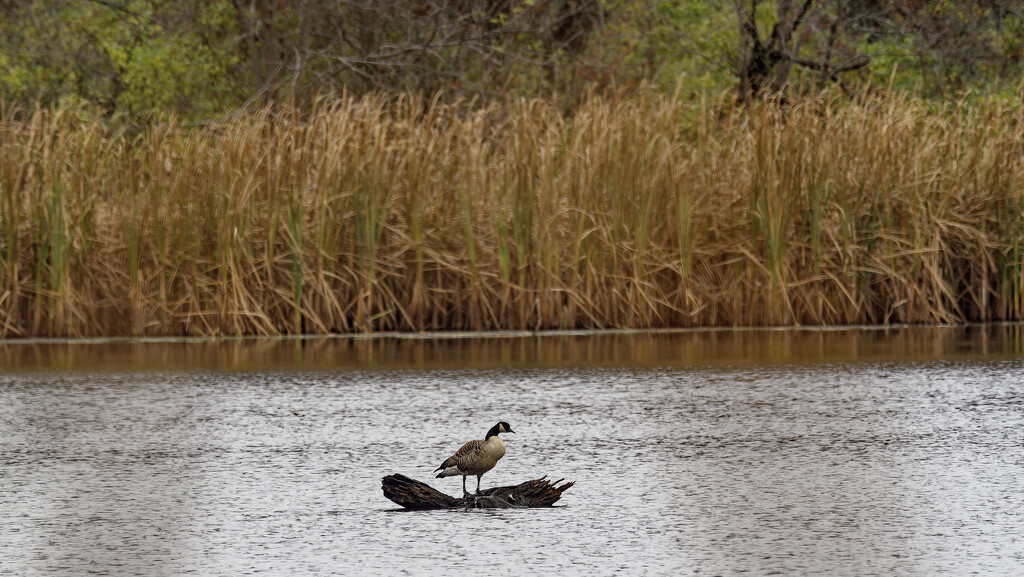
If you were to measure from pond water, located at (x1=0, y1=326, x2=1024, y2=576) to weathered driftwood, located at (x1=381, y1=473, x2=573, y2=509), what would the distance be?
0.25 feet

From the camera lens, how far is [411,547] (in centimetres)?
384

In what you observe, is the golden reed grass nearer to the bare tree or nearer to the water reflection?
the water reflection

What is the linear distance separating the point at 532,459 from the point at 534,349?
4253mm

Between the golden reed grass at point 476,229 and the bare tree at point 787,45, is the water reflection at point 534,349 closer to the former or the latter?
the golden reed grass at point 476,229

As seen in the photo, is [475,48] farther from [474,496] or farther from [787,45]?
[474,496]

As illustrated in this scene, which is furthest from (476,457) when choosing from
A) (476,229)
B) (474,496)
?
(476,229)

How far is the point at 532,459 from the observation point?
5.30 metres

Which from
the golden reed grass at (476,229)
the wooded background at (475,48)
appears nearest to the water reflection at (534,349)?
the golden reed grass at (476,229)

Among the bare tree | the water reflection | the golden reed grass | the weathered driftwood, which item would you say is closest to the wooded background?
the bare tree

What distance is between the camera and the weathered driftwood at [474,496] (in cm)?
433

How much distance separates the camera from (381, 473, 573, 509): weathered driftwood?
4.33m

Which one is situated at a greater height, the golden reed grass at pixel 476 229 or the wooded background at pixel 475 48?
the wooded background at pixel 475 48

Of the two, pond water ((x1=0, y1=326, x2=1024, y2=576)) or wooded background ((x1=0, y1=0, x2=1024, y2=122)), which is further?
wooded background ((x1=0, y1=0, x2=1024, y2=122))

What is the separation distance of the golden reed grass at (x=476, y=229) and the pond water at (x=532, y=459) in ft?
4.84
